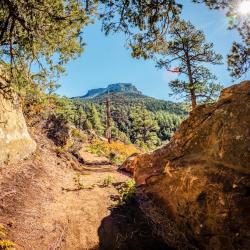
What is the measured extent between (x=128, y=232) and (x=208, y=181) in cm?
266

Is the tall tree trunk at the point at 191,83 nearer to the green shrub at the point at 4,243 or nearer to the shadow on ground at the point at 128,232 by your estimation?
the shadow on ground at the point at 128,232

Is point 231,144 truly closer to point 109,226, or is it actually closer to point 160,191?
point 160,191

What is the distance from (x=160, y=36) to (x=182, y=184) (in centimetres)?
346

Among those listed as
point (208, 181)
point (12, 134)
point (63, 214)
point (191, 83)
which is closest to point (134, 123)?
point (191, 83)

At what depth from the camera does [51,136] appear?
17.3 m

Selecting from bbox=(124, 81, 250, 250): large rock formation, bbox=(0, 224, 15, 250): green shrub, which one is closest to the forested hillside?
bbox=(124, 81, 250, 250): large rock formation

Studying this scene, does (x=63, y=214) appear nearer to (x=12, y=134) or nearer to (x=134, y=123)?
(x=12, y=134)

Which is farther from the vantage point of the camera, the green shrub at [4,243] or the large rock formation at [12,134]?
the large rock formation at [12,134]

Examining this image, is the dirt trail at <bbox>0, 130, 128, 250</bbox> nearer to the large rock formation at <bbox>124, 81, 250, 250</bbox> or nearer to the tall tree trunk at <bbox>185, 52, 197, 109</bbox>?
the large rock formation at <bbox>124, 81, 250, 250</bbox>

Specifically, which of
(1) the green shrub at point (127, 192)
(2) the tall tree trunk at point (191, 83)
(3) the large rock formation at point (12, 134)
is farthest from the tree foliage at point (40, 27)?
(2) the tall tree trunk at point (191, 83)

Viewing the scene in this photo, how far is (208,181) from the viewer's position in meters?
6.33

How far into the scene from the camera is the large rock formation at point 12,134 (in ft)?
32.7

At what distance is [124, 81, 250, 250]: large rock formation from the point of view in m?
5.81

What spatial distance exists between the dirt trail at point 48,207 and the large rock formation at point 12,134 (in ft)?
1.23
